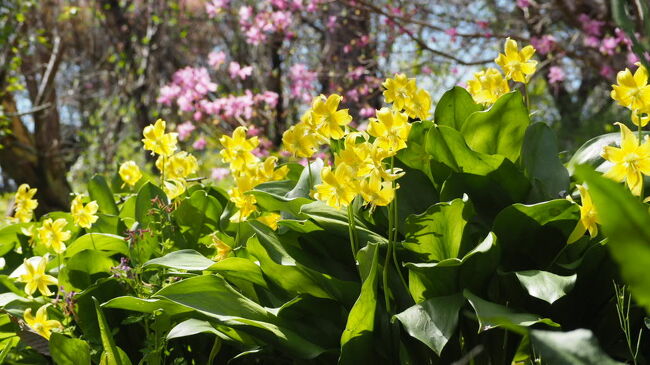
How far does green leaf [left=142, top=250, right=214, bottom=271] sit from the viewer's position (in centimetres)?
185

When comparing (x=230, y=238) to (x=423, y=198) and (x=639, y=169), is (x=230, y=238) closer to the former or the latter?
(x=423, y=198)

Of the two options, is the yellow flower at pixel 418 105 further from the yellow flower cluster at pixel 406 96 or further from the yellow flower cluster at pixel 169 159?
the yellow flower cluster at pixel 169 159

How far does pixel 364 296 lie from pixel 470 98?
0.74 meters

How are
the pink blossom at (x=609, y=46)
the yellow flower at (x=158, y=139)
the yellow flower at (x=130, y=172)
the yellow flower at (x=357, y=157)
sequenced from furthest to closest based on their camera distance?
the pink blossom at (x=609, y=46) < the yellow flower at (x=130, y=172) < the yellow flower at (x=158, y=139) < the yellow flower at (x=357, y=157)

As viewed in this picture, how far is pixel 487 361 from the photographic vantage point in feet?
5.87

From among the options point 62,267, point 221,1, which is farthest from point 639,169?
point 221,1

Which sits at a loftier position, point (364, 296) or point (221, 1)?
point (221, 1)

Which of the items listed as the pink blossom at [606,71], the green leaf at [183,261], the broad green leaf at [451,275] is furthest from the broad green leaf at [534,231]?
the pink blossom at [606,71]

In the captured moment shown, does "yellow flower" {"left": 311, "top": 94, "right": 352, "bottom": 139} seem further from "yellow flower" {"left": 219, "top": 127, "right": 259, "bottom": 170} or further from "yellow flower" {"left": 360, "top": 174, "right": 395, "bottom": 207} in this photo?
"yellow flower" {"left": 219, "top": 127, "right": 259, "bottom": 170}

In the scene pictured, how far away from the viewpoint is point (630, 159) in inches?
53.2

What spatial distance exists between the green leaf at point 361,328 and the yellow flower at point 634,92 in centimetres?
60

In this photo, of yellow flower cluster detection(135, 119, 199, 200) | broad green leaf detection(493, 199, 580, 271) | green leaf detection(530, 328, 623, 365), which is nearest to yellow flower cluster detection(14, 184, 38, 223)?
yellow flower cluster detection(135, 119, 199, 200)

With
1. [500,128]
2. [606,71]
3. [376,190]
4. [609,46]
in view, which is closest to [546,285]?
[376,190]

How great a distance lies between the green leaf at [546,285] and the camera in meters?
1.48
